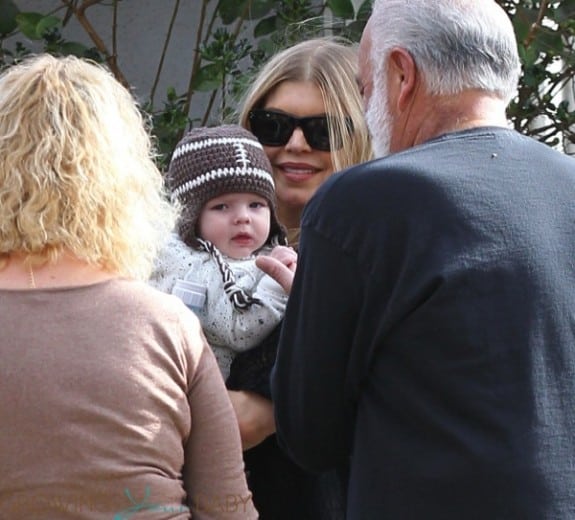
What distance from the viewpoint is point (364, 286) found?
233 centimetres

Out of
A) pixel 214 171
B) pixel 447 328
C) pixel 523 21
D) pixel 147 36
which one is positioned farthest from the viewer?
pixel 147 36

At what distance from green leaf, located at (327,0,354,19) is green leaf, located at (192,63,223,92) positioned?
46 cm

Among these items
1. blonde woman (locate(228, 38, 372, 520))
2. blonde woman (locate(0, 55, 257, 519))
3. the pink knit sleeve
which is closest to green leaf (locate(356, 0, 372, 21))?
blonde woman (locate(228, 38, 372, 520))

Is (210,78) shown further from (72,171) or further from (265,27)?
(72,171)

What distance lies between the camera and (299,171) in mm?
3451

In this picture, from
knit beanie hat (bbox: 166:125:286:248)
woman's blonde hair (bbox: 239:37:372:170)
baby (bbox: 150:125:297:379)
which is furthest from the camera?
woman's blonde hair (bbox: 239:37:372:170)

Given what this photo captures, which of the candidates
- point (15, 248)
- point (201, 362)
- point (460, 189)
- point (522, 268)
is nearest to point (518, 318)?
point (522, 268)

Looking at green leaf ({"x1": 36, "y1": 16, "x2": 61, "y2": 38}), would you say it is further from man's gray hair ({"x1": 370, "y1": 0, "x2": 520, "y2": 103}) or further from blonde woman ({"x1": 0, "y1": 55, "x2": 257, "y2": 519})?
man's gray hair ({"x1": 370, "y1": 0, "x2": 520, "y2": 103})

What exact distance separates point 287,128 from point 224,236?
483 mm

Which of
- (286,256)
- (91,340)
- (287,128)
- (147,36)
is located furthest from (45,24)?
(91,340)

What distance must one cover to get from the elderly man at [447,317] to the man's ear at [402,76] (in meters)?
0.03

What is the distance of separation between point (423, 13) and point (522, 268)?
21.5 inches

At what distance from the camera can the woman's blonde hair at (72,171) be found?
7.66ft

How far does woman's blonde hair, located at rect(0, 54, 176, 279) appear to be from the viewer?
2.33 m
